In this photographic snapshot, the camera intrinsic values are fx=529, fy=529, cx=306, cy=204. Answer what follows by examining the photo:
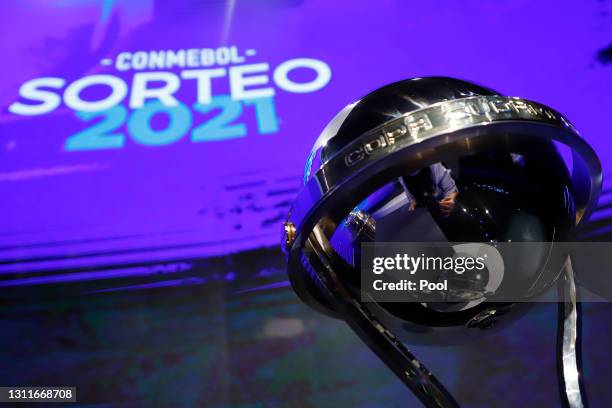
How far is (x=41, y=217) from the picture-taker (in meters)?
1.22

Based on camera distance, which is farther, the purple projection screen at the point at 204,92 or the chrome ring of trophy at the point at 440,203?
the purple projection screen at the point at 204,92

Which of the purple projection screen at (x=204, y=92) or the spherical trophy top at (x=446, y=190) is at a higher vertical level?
the purple projection screen at (x=204, y=92)

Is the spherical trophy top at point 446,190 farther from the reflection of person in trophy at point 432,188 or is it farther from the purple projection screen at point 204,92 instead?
the purple projection screen at point 204,92

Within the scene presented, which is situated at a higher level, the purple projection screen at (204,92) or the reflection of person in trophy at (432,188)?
the purple projection screen at (204,92)

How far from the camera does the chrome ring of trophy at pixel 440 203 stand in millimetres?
527

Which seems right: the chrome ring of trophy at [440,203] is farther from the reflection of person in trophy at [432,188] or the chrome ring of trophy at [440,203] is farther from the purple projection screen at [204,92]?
the purple projection screen at [204,92]

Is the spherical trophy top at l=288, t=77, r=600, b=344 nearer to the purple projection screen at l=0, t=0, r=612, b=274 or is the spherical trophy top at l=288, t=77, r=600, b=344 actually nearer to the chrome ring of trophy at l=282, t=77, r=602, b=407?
the chrome ring of trophy at l=282, t=77, r=602, b=407

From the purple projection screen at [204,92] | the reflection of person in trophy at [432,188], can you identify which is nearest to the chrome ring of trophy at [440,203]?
the reflection of person in trophy at [432,188]

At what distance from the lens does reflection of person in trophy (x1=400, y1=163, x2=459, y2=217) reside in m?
0.58

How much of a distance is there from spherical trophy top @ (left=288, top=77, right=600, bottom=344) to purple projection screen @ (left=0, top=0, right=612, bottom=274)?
21.8 inches

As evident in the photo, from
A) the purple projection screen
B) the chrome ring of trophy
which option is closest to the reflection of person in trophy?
the chrome ring of trophy

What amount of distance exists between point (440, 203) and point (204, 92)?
3.25 feet

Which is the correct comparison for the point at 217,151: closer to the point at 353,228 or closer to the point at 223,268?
the point at 223,268

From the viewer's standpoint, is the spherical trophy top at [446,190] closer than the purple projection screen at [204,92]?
Yes
